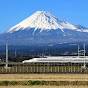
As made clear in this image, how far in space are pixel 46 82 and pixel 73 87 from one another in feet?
19.4

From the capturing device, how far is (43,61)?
94.1 metres

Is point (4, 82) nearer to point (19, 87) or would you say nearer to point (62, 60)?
point (19, 87)

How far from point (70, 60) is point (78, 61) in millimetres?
2153

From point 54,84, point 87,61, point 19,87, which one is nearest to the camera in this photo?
point 19,87

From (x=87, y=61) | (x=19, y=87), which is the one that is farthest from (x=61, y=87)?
(x=87, y=61)

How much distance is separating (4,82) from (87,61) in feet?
180

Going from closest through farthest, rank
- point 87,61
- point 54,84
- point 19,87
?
point 19,87 → point 54,84 → point 87,61

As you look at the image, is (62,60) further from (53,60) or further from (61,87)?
(61,87)

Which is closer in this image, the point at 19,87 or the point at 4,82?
the point at 19,87

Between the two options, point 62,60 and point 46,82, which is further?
point 62,60

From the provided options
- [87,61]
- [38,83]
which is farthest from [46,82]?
[87,61]

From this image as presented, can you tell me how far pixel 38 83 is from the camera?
39469 mm

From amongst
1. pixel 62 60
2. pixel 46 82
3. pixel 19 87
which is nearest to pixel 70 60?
pixel 62 60

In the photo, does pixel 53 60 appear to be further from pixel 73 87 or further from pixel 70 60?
pixel 73 87
